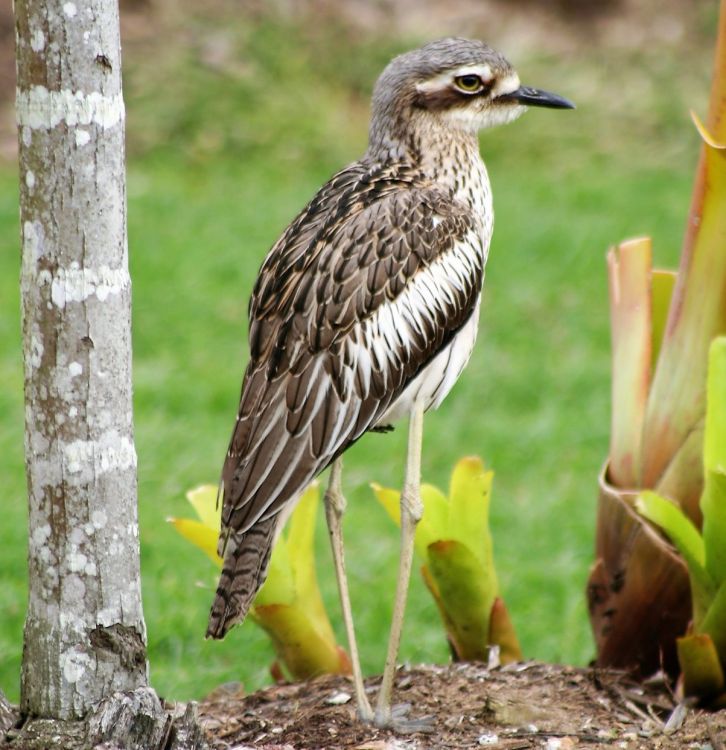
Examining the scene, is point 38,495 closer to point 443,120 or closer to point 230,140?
point 443,120

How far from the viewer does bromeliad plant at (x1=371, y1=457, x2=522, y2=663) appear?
348 centimetres

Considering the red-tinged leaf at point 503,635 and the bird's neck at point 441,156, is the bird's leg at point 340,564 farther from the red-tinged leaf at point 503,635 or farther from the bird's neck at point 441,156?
the bird's neck at point 441,156

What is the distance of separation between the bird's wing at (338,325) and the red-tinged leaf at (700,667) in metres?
0.96

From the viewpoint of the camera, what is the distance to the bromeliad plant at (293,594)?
346 cm

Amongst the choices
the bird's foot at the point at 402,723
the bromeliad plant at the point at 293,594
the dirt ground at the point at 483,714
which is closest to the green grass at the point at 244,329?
the bromeliad plant at the point at 293,594

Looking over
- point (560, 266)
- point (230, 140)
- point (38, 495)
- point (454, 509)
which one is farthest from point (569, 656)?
point (230, 140)

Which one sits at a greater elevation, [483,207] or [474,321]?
[483,207]

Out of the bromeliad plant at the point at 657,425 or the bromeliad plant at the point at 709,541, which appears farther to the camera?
the bromeliad plant at the point at 657,425

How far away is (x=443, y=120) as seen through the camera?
3.70 meters

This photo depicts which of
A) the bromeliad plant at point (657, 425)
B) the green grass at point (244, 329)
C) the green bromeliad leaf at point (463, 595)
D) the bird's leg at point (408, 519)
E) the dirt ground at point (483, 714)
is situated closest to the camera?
the dirt ground at point (483, 714)

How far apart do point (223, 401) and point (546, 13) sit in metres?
6.02

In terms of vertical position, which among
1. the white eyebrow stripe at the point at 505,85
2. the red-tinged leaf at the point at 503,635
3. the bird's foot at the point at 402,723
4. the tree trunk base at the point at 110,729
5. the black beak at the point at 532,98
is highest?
the white eyebrow stripe at the point at 505,85

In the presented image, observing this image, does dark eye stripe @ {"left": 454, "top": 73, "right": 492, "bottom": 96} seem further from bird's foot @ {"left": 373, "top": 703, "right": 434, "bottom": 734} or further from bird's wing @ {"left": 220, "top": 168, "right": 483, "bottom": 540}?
bird's foot @ {"left": 373, "top": 703, "right": 434, "bottom": 734}

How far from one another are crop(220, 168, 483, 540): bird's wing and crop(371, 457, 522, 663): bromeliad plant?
325 millimetres
